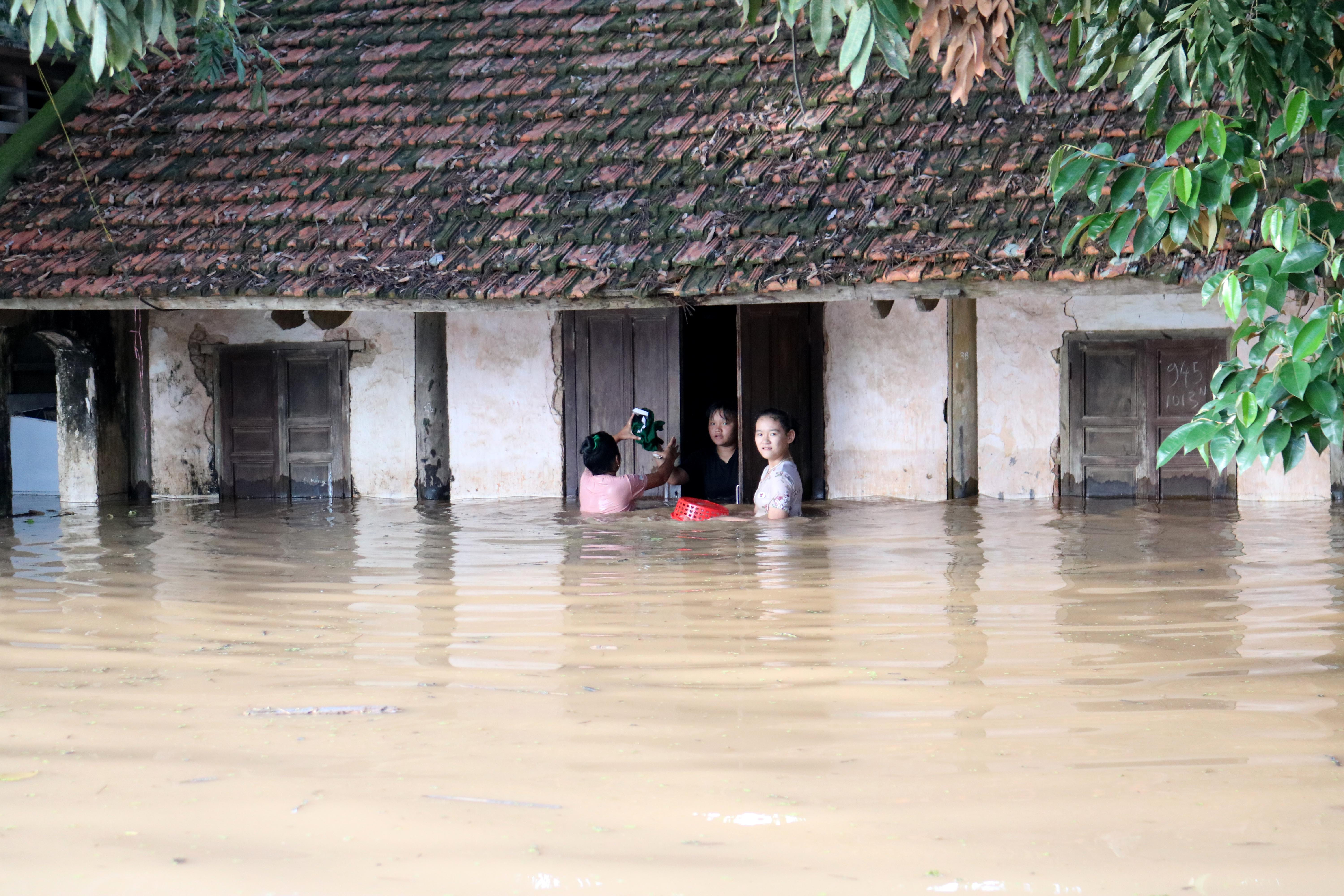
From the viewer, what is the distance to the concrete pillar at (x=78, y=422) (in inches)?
432

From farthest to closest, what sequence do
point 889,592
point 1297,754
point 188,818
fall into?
point 889,592 → point 1297,754 → point 188,818

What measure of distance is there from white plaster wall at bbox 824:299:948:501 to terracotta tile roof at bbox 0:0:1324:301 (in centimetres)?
168

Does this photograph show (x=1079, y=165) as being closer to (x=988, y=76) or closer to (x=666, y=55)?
(x=988, y=76)

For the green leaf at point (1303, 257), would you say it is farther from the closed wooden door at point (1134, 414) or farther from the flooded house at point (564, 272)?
the closed wooden door at point (1134, 414)

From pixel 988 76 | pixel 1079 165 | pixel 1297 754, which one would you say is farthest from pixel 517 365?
pixel 1297 754

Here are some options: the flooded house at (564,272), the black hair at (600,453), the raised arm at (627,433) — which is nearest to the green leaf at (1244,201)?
the flooded house at (564,272)

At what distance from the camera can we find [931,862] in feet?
9.67

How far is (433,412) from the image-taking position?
10.8 metres

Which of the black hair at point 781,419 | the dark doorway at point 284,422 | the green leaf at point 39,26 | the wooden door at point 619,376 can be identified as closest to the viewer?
the green leaf at point 39,26

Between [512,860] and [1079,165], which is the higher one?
[1079,165]

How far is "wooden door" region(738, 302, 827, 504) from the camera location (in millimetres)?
9797

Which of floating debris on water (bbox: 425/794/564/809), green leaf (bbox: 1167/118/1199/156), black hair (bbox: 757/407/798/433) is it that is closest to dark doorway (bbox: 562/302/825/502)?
black hair (bbox: 757/407/798/433)

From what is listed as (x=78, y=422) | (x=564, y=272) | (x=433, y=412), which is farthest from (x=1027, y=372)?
(x=78, y=422)

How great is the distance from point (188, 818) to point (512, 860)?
2.76 ft
